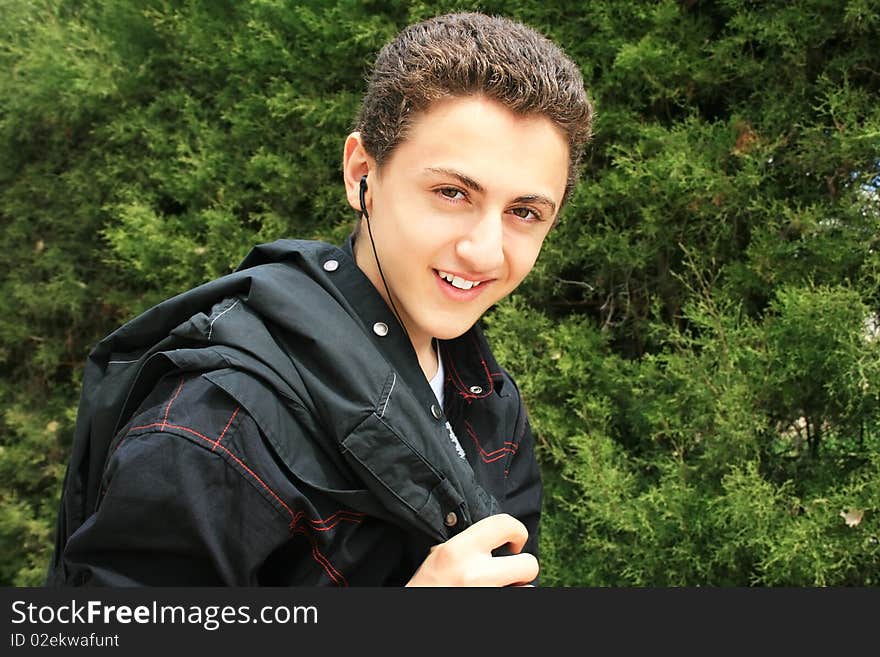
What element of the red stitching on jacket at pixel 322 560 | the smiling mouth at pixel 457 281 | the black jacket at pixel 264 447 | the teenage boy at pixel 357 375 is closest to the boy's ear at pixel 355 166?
the teenage boy at pixel 357 375

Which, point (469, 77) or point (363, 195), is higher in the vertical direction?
point (469, 77)

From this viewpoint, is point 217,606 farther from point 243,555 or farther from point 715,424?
point 715,424

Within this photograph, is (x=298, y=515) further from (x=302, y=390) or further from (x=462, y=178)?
(x=462, y=178)

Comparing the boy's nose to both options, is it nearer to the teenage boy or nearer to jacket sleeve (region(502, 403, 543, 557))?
the teenage boy

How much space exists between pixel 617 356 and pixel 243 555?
2330 mm

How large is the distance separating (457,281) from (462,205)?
148 millimetres

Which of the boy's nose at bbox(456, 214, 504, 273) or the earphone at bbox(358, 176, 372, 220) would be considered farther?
the earphone at bbox(358, 176, 372, 220)

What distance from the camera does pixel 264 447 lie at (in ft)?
3.95

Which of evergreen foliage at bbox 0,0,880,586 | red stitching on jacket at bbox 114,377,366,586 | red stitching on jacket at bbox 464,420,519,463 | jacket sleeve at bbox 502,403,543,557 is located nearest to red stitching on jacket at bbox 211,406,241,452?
red stitching on jacket at bbox 114,377,366,586

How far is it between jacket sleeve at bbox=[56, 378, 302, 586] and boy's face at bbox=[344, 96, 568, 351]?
468 millimetres

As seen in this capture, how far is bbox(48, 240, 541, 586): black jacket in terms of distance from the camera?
1160 millimetres

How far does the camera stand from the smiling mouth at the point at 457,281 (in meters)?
1.48

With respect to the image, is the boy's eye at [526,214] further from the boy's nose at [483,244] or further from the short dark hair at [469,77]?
the short dark hair at [469,77]

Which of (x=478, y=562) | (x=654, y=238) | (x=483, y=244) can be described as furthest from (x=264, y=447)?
(x=654, y=238)
